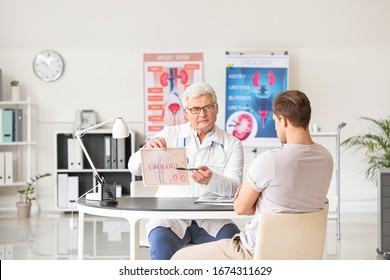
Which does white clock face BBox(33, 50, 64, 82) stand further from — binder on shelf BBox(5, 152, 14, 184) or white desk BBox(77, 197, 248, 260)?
white desk BBox(77, 197, 248, 260)

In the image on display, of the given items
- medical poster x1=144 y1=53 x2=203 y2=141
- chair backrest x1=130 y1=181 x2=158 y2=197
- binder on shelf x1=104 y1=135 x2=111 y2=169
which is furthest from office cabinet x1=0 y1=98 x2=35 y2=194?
chair backrest x1=130 y1=181 x2=158 y2=197

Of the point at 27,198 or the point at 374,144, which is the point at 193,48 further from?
the point at 27,198

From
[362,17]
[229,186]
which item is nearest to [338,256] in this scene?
[229,186]

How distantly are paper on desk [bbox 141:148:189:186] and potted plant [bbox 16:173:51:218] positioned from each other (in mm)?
4708

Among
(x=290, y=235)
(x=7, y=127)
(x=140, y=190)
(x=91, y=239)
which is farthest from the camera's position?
(x=7, y=127)

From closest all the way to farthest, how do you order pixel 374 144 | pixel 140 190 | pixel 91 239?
1. pixel 140 190
2. pixel 91 239
3. pixel 374 144

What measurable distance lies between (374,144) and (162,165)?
4876 mm

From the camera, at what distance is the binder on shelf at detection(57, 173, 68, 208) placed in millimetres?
8039

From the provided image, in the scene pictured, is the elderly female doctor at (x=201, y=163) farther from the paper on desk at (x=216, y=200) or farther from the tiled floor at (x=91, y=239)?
the tiled floor at (x=91, y=239)

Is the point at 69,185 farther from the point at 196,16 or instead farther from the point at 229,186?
the point at 229,186

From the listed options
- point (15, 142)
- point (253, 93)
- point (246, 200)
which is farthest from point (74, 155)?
point (246, 200)

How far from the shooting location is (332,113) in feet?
27.2

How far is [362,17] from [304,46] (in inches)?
28.0

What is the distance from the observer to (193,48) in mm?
8242
